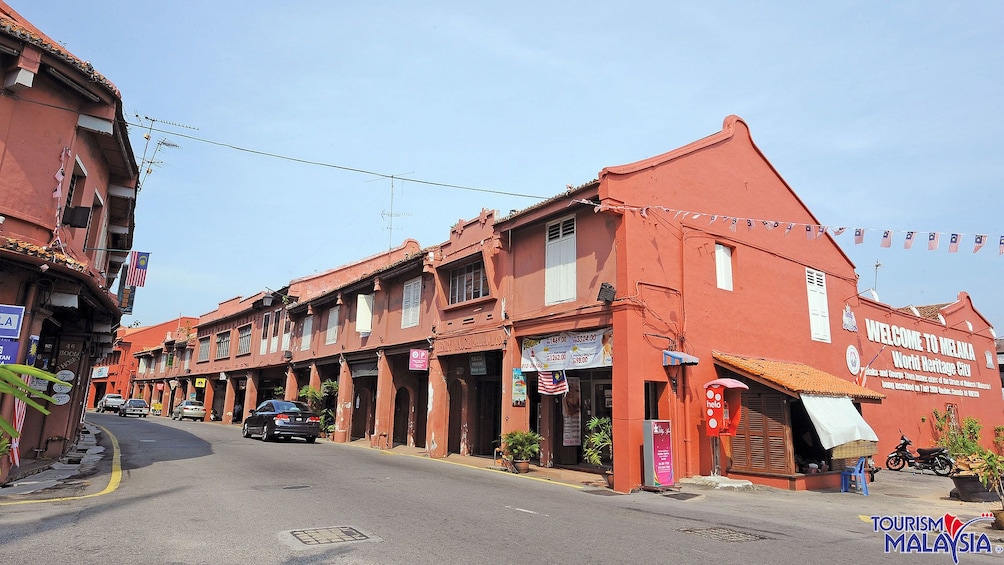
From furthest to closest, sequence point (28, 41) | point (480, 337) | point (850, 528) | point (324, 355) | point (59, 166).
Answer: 1. point (324, 355)
2. point (480, 337)
3. point (59, 166)
4. point (28, 41)
5. point (850, 528)

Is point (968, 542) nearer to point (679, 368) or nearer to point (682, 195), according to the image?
point (679, 368)

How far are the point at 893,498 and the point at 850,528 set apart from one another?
5556 mm

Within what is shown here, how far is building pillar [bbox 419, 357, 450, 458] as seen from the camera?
20.5 meters

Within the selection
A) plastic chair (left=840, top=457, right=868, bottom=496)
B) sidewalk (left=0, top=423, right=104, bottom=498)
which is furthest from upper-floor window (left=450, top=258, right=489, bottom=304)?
sidewalk (left=0, top=423, right=104, bottom=498)

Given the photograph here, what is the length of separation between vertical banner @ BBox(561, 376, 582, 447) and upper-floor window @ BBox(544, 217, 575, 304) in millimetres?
2702

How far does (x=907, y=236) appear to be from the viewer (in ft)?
44.1

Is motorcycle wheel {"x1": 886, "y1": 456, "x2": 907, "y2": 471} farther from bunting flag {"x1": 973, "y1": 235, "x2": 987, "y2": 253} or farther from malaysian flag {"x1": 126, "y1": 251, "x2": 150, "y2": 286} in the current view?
malaysian flag {"x1": 126, "y1": 251, "x2": 150, "y2": 286}

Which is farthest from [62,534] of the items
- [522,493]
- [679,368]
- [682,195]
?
[682,195]

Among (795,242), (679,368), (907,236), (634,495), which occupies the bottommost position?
(634,495)

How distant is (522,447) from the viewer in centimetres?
1633

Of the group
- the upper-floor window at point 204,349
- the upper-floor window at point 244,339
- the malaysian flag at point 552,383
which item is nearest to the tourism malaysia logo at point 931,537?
the malaysian flag at point 552,383

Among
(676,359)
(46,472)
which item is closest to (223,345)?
(46,472)

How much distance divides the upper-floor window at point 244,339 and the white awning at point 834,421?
113 ft

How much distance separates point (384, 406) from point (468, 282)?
7.08 m
